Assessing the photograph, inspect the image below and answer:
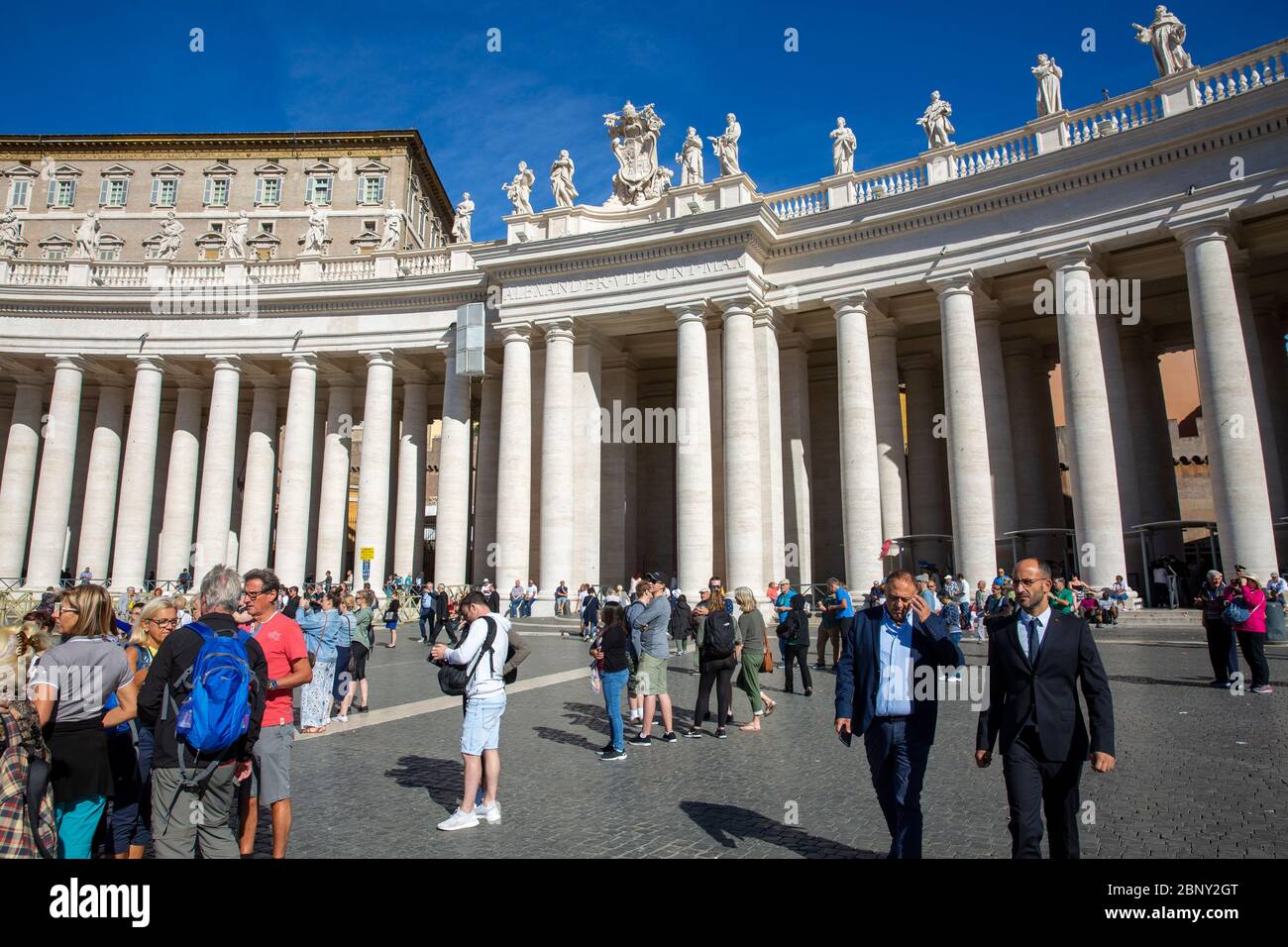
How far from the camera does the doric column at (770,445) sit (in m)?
26.4

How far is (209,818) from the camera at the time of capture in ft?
14.7

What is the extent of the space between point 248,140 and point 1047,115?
159ft

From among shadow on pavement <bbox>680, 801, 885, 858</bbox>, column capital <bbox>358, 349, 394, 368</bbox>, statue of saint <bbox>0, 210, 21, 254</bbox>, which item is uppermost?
statue of saint <bbox>0, 210, 21, 254</bbox>

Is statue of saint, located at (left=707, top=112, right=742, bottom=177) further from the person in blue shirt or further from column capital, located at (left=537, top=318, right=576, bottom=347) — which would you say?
the person in blue shirt

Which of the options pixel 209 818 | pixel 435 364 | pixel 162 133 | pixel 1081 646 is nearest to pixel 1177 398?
pixel 435 364

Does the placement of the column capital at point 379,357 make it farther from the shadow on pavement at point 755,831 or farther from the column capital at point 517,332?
the shadow on pavement at point 755,831

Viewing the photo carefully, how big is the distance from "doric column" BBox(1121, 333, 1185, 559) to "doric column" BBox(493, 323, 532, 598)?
65.1 feet

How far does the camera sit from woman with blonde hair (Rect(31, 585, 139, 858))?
450cm

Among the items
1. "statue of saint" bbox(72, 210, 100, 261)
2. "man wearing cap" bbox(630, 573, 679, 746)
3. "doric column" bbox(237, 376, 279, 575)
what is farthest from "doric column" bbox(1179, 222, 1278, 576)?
"statue of saint" bbox(72, 210, 100, 261)

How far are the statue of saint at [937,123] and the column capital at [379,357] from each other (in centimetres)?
2093

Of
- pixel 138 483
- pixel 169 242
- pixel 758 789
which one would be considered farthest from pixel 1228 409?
pixel 169 242

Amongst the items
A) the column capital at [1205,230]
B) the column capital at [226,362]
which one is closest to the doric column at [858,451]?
the column capital at [1205,230]

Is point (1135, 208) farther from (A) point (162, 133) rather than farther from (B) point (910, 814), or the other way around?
(A) point (162, 133)

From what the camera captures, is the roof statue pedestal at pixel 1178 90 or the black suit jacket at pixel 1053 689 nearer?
the black suit jacket at pixel 1053 689
